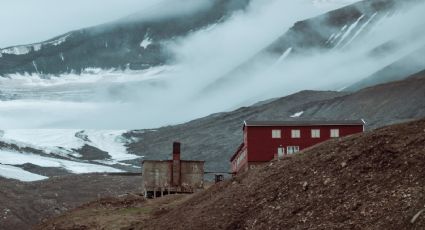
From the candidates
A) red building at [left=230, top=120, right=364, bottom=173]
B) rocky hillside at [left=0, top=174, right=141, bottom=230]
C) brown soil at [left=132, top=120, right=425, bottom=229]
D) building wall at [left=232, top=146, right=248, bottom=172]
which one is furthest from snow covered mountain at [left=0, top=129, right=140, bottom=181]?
brown soil at [left=132, top=120, right=425, bottom=229]

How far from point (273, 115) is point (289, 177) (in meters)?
163

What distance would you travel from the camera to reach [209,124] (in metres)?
190

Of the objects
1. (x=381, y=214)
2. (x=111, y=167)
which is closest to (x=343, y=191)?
(x=381, y=214)

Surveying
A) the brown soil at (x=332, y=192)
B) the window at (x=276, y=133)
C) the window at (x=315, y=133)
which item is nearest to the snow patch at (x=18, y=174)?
the window at (x=276, y=133)

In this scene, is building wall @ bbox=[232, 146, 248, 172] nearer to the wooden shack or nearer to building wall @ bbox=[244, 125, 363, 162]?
building wall @ bbox=[244, 125, 363, 162]

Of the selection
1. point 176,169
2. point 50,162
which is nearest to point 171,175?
point 176,169

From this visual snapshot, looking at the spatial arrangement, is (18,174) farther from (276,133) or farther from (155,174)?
(155,174)

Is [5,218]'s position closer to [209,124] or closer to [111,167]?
[111,167]

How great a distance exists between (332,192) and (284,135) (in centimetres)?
5213

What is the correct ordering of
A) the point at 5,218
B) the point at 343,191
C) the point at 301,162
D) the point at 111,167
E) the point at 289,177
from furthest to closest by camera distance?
1. the point at 111,167
2. the point at 5,218
3. the point at 301,162
4. the point at 289,177
5. the point at 343,191

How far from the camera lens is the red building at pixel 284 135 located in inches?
2594

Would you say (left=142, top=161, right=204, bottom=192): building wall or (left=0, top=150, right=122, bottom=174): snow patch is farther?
(left=0, top=150, right=122, bottom=174): snow patch

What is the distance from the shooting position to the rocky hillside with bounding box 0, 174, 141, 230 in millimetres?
67062

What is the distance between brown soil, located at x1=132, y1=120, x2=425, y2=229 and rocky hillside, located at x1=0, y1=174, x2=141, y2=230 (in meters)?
41.2
